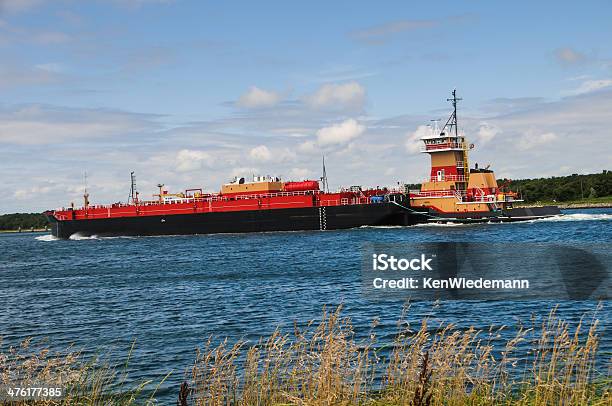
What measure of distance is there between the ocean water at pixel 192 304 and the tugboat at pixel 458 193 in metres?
20.1

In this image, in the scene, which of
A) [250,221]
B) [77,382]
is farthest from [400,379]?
[250,221]

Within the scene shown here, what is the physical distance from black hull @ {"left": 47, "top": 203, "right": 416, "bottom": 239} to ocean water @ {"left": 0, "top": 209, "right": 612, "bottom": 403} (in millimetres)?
21460

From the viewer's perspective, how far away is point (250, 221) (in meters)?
80.8

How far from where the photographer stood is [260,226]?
262ft

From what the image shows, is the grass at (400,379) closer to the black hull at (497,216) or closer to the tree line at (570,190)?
the black hull at (497,216)

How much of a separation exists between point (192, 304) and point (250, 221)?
53993mm

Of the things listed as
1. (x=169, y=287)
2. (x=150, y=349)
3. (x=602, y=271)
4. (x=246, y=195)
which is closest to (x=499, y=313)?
(x=150, y=349)

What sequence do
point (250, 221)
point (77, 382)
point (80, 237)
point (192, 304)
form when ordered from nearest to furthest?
point (77, 382) → point (192, 304) → point (250, 221) → point (80, 237)

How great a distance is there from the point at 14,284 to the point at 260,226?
138 feet

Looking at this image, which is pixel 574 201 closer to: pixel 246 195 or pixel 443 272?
pixel 246 195

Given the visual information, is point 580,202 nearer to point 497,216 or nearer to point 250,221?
point 497,216

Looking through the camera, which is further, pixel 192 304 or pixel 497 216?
pixel 497 216

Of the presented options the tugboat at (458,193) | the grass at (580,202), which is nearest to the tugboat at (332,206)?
the tugboat at (458,193)

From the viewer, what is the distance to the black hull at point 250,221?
244 ft
